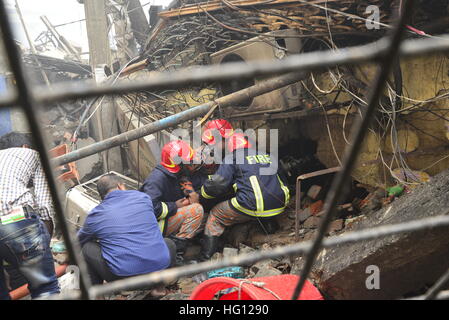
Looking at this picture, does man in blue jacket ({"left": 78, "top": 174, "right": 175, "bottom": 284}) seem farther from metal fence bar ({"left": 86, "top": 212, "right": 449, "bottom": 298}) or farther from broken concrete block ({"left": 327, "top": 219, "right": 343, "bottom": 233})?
metal fence bar ({"left": 86, "top": 212, "right": 449, "bottom": 298})

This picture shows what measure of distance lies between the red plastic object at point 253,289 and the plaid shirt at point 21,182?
75.7 inches

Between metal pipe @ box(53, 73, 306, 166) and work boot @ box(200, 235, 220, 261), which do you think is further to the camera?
work boot @ box(200, 235, 220, 261)

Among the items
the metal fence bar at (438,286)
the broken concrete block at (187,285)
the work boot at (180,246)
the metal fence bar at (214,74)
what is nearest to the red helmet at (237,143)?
the work boot at (180,246)

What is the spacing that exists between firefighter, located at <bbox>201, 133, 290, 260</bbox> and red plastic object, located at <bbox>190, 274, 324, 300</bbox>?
76.9 inches

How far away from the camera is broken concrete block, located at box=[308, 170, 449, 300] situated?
88.5 inches

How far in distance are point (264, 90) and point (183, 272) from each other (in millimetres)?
3285

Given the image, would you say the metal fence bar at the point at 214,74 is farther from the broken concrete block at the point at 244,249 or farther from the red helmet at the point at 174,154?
the red helmet at the point at 174,154

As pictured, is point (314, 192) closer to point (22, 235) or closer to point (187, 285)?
point (187, 285)

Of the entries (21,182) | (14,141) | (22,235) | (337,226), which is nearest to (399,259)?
(337,226)

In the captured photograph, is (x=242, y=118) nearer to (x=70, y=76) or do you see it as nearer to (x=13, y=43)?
(x=13, y=43)

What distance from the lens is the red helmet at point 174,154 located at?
4539 mm

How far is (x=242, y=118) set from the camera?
5504 mm

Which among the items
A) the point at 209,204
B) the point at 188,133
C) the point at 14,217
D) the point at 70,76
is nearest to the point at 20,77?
the point at 14,217

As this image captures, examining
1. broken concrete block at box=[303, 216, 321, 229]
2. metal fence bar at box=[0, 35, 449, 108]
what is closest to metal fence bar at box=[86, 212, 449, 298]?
metal fence bar at box=[0, 35, 449, 108]
